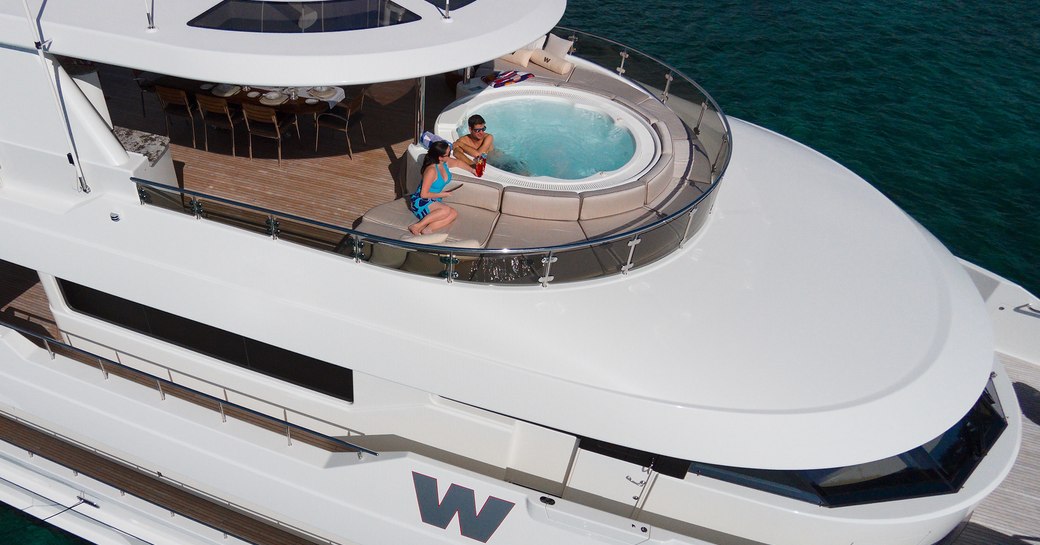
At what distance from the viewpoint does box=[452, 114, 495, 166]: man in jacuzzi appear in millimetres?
7005

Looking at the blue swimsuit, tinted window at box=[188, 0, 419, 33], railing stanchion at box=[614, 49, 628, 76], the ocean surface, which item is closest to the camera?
tinted window at box=[188, 0, 419, 33]

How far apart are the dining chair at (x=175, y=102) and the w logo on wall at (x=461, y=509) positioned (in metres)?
4.97

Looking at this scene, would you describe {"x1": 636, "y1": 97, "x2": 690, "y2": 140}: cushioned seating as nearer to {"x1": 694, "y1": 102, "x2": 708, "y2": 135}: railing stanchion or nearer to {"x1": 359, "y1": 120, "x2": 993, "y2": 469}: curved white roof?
A: {"x1": 694, "y1": 102, "x2": 708, "y2": 135}: railing stanchion

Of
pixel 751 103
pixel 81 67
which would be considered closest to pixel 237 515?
pixel 81 67

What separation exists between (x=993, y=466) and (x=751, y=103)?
12991 mm

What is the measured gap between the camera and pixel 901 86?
725 inches

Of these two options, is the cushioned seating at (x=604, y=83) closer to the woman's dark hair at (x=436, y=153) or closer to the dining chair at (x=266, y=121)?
the woman's dark hair at (x=436, y=153)

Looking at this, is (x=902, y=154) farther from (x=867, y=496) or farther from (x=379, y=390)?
(x=379, y=390)

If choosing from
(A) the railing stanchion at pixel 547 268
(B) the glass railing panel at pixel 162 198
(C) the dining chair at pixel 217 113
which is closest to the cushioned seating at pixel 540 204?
(A) the railing stanchion at pixel 547 268

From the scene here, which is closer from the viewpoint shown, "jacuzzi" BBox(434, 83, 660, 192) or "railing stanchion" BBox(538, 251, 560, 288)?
"railing stanchion" BBox(538, 251, 560, 288)

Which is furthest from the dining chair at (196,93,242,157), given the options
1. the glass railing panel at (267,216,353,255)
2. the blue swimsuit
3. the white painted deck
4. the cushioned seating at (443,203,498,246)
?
the white painted deck

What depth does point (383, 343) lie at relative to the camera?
5.81 meters

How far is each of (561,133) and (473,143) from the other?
1.36m

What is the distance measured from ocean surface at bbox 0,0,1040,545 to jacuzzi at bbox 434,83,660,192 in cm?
938
